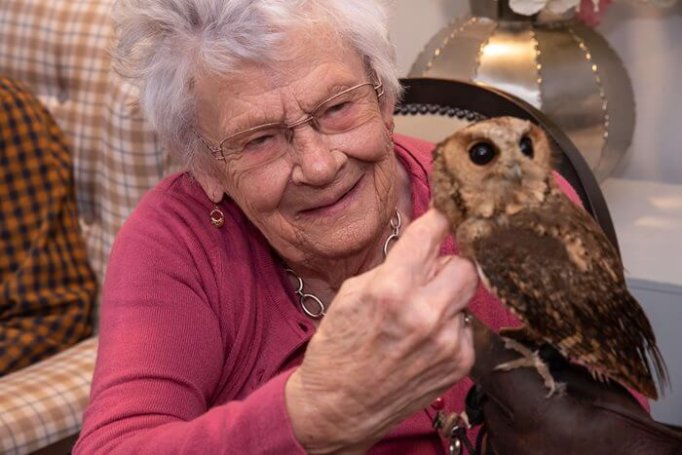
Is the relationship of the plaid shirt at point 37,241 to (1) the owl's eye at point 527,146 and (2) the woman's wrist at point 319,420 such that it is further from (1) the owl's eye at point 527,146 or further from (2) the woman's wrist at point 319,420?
(1) the owl's eye at point 527,146

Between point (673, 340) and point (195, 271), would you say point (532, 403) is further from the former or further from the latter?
point (673, 340)

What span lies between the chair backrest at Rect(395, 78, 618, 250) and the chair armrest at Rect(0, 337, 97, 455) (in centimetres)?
77

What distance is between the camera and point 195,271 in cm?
136

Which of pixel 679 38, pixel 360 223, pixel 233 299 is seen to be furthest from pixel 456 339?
pixel 679 38

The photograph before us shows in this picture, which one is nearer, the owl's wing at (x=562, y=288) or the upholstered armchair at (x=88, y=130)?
the owl's wing at (x=562, y=288)

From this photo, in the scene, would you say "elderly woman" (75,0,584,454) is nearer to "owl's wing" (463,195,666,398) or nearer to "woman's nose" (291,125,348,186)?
"woman's nose" (291,125,348,186)

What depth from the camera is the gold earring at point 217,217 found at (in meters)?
1.41

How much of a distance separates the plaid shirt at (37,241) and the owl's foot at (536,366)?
133 centimetres

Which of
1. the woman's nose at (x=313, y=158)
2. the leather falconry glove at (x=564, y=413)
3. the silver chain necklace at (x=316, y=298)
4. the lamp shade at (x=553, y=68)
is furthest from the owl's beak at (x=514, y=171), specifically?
the lamp shade at (x=553, y=68)

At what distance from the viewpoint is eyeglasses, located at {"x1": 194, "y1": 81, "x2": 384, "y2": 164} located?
1.24m

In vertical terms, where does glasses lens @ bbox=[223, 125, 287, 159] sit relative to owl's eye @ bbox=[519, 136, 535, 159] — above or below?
below

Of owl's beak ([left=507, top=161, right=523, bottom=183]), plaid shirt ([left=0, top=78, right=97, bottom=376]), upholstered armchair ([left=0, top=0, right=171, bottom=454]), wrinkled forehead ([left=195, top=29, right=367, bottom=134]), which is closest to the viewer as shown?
owl's beak ([left=507, top=161, right=523, bottom=183])

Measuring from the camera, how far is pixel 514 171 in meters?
0.85

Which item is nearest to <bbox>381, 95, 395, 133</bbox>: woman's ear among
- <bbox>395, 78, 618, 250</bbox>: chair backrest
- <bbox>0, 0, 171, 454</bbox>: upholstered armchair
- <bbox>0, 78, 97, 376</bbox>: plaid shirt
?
<bbox>395, 78, 618, 250</bbox>: chair backrest
